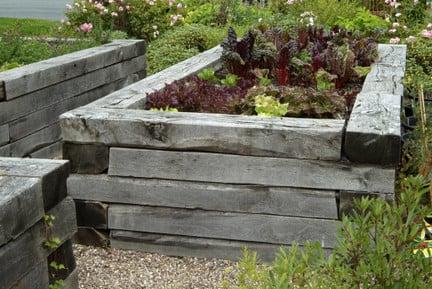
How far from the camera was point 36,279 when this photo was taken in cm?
281

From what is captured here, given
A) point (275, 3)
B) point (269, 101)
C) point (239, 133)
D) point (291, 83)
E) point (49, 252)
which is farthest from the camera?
point (275, 3)

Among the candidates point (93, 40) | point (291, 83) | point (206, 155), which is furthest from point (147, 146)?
point (93, 40)

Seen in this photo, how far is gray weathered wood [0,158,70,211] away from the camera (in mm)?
2834

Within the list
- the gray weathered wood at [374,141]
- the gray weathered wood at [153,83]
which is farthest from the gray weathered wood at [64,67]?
the gray weathered wood at [374,141]

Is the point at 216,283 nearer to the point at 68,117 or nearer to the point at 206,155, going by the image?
the point at 206,155

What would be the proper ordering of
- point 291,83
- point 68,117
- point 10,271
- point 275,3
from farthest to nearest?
point 275,3
point 291,83
point 68,117
point 10,271

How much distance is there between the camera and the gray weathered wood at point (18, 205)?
8.30 ft

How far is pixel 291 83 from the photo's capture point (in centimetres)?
538

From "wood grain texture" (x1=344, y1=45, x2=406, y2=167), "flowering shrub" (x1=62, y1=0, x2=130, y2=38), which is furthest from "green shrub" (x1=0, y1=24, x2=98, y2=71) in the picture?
"wood grain texture" (x1=344, y1=45, x2=406, y2=167)

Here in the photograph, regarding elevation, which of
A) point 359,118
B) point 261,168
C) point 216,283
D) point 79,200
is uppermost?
point 359,118

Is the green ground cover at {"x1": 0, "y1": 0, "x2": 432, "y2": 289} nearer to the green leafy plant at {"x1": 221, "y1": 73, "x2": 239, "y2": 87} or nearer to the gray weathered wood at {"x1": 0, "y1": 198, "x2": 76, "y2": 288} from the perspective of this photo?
the gray weathered wood at {"x1": 0, "y1": 198, "x2": 76, "y2": 288}

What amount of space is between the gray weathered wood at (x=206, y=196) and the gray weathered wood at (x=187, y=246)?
0.68ft

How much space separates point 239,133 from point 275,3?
29.4 ft

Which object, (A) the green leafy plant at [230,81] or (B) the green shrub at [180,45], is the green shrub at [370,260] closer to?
(A) the green leafy plant at [230,81]
